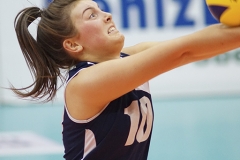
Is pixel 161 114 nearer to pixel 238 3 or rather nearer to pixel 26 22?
pixel 26 22

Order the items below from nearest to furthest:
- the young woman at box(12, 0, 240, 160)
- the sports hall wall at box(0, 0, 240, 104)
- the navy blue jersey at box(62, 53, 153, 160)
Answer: the young woman at box(12, 0, 240, 160) → the navy blue jersey at box(62, 53, 153, 160) → the sports hall wall at box(0, 0, 240, 104)

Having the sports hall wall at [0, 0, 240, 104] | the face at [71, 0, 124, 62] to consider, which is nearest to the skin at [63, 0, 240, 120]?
the face at [71, 0, 124, 62]

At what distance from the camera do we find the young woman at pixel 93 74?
1.65 meters

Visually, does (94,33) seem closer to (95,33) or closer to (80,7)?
(95,33)

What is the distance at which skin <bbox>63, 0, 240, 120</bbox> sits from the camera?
1.51m

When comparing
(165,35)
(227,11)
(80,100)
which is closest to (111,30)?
(80,100)

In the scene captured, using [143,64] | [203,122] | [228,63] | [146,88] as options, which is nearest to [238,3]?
[143,64]

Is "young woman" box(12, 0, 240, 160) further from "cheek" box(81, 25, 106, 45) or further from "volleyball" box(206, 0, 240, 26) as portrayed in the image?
"volleyball" box(206, 0, 240, 26)

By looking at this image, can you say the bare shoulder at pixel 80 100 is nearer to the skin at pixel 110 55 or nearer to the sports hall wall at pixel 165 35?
the skin at pixel 110 55

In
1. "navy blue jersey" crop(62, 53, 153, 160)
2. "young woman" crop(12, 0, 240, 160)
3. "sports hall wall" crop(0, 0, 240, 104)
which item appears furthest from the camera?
"sports hall wall" crop(0, 0, 240, 104)

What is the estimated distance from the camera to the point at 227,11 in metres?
1.51

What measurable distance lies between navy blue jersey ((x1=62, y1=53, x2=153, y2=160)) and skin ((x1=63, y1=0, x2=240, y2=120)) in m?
0.04

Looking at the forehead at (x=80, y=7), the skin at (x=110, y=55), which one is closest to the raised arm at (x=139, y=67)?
the skin at (x=110, y=55)

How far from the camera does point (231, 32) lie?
57.9 inches
